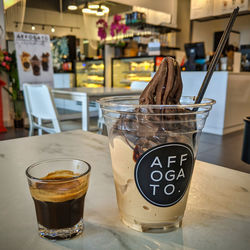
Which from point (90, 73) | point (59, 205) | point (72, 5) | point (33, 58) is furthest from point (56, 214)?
point (72, 5)

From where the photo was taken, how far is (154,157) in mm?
353

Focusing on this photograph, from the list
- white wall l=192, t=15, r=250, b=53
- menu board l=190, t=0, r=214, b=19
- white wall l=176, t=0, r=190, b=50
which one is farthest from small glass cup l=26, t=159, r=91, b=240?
white wall l=192, t=15, r=250, b=53

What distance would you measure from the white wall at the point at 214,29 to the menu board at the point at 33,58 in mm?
5456

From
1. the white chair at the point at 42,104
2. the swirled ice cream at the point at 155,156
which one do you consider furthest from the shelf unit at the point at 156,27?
the swirled ice cream at the point at 155,156

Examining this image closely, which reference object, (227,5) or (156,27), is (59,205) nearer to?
(227,5)

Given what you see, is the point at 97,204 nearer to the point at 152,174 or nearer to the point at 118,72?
the point at 152,174

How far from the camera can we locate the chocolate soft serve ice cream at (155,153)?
1.15 feet

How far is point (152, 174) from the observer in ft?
1.18

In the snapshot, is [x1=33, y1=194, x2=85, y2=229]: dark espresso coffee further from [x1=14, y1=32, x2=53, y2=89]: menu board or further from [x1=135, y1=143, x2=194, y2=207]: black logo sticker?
[x1=14, y1=32, x2=53, y2=89]: menu board

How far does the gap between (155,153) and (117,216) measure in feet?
0.48

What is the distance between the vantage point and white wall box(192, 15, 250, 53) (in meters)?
8.19

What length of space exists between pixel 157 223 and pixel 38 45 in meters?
4.32

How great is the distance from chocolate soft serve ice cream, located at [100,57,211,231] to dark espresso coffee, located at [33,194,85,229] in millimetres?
77

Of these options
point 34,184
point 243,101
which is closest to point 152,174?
point 34,184
